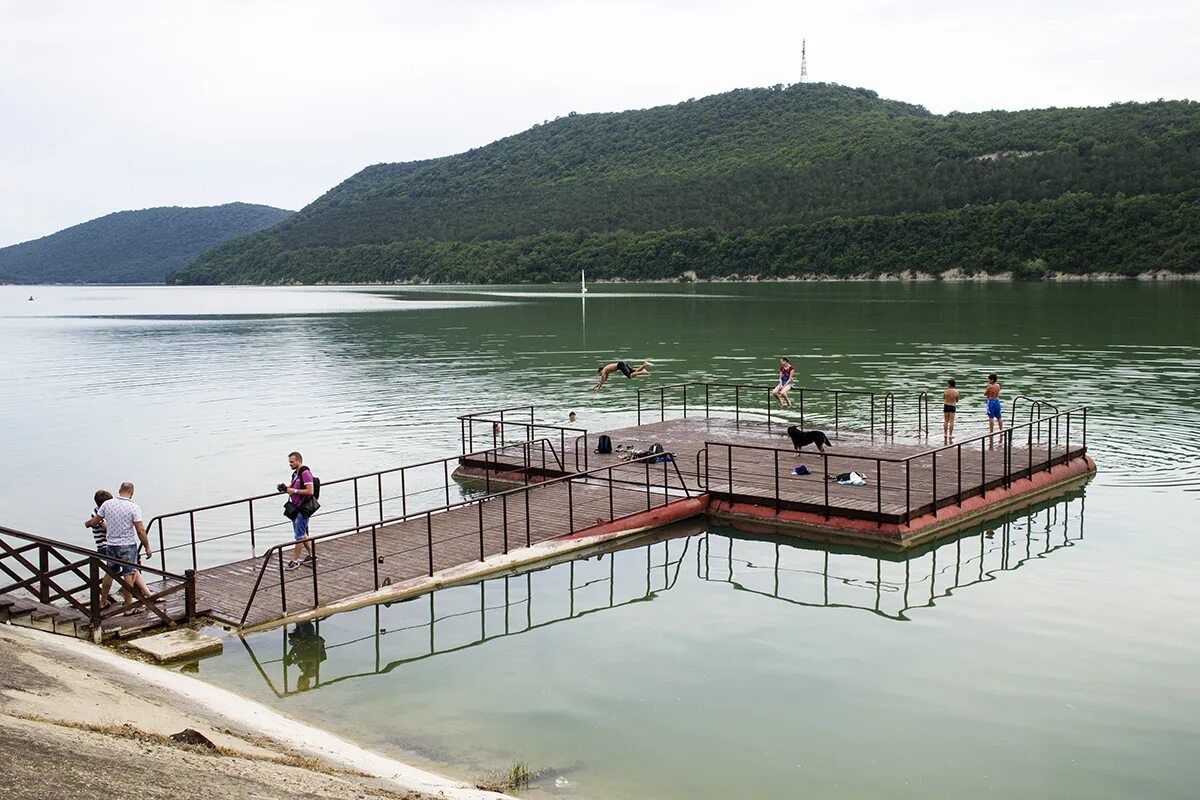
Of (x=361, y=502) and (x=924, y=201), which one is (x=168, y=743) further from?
(x=924, y=201)

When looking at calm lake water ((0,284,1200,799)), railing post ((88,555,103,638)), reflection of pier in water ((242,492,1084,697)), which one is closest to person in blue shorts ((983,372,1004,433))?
calm lake water ((0,284,1200,799))

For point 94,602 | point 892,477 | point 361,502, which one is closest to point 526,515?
point 361,502

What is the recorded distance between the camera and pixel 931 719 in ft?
42.3

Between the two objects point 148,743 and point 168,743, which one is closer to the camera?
point 148,743

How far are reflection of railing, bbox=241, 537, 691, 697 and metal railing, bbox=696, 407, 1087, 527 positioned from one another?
232cm

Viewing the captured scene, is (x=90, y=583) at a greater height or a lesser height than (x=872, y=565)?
greater

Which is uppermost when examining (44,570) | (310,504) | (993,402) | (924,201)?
(924,201)

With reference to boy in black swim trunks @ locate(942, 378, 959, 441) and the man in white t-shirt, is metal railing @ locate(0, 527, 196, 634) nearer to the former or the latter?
the man in white t-shirt

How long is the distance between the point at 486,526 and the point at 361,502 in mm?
5810

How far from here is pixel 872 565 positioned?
63.5 ft

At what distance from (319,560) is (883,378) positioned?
32006 mm

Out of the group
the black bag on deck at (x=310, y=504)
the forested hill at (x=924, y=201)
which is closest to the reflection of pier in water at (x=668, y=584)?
the black bag on deck at (x=310, y=504)

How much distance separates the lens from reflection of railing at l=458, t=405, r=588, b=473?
84.8ft

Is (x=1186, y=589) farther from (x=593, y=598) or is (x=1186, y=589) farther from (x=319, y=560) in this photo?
(x=319, y=560)
